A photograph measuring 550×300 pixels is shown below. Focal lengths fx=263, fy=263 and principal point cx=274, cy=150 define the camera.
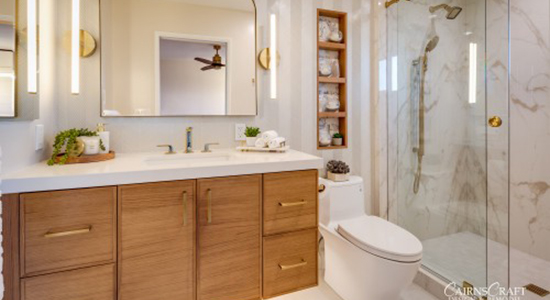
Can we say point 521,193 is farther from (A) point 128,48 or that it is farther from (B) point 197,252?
(A) point 128,48

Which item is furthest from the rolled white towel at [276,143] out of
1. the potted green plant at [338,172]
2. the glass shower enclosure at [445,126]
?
the glass shower enclosure at [445,126]

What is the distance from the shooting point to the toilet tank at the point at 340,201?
178 cm

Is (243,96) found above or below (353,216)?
above

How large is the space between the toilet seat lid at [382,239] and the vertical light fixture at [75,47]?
1712 mm

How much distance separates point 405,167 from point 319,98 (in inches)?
35.5

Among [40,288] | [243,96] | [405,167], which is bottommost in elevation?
[40,288]

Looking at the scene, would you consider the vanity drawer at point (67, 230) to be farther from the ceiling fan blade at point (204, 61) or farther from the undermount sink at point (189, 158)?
the ceiling fan blade at point (204, 61)

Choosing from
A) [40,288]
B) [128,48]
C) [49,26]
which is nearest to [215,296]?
[40,288]

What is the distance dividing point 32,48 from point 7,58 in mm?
186

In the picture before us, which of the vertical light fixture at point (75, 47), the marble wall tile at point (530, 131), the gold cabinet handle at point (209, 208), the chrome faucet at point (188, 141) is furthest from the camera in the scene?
the marble wall tile at point (530, 131)

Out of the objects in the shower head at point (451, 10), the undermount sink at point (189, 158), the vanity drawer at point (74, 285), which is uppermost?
the shower head at point (451, 10)

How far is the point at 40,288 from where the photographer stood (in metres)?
0.98

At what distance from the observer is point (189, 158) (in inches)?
62.6

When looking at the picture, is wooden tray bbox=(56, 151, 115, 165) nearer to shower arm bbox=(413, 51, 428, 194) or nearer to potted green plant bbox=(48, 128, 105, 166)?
potted green plant bbox=(48, 128, 105, 166)
